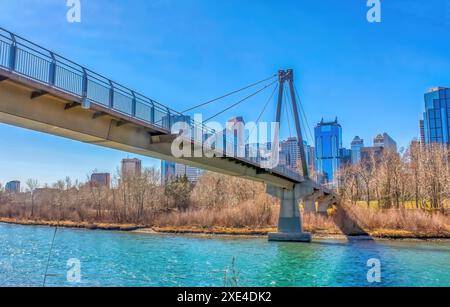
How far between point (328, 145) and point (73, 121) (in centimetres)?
13380

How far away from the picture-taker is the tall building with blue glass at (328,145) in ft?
456

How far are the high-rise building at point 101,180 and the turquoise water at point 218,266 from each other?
4594 centimetres

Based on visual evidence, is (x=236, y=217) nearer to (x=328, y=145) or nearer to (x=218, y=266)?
(x=218, y=266)

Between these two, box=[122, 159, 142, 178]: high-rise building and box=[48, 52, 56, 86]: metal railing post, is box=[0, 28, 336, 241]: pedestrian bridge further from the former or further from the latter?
box=[122, 159, 142, 178]: high-rise building

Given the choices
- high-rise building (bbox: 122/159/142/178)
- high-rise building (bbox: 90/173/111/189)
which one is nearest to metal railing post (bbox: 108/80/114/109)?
high-rise building (bbox: 122/159/142/178)

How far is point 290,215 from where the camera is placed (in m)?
45.8

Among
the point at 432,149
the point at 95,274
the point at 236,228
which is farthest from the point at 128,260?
the point at 432,149

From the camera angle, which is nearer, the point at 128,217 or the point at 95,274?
the point at 95,274

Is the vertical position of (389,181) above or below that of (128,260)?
above

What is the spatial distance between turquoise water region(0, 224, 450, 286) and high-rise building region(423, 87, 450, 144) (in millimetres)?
92383

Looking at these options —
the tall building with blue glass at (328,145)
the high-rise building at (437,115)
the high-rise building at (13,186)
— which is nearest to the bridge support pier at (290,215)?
the high-rise building at (13,186)

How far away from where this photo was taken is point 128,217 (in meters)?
67.6
